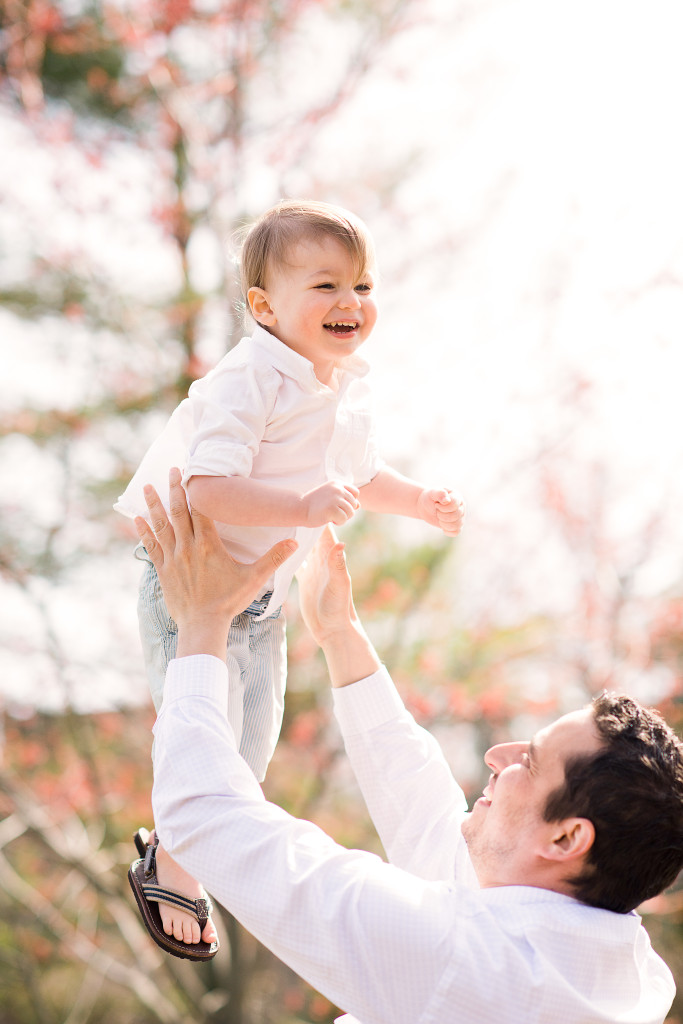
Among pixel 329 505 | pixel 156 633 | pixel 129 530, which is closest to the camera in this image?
pixel 329 505

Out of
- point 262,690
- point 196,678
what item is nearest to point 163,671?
point 262,690

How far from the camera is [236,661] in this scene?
5.92 feet

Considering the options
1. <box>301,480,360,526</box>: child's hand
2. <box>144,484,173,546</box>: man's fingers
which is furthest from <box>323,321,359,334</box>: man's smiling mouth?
<box>144,484,173,546</box>: man's fingers

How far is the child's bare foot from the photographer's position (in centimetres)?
171

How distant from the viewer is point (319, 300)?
64.0 inches

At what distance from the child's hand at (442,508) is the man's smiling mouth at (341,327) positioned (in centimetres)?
38

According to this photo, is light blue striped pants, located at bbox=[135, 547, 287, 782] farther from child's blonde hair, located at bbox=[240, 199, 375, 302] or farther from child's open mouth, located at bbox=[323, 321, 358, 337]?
child's blonde hair, located at bbox=[240, 199, 375, 302]

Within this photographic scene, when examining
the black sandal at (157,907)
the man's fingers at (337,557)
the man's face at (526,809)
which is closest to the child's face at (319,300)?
the man's fingers at (337,557)

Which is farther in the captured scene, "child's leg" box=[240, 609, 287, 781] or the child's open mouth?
"child's leg" box=[240, 609, 287, 781]

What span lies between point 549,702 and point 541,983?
4.62 metres

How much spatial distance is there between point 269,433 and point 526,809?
0.84 meters

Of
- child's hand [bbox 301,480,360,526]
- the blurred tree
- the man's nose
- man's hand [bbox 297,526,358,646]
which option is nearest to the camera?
child's hand [bbox 301,480,360,526]

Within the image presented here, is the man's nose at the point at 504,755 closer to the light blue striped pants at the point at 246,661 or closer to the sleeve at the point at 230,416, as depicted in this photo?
the light blue striped pants at the point at 246,661

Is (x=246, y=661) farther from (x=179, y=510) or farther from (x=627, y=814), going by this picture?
(x=627, y=814)
